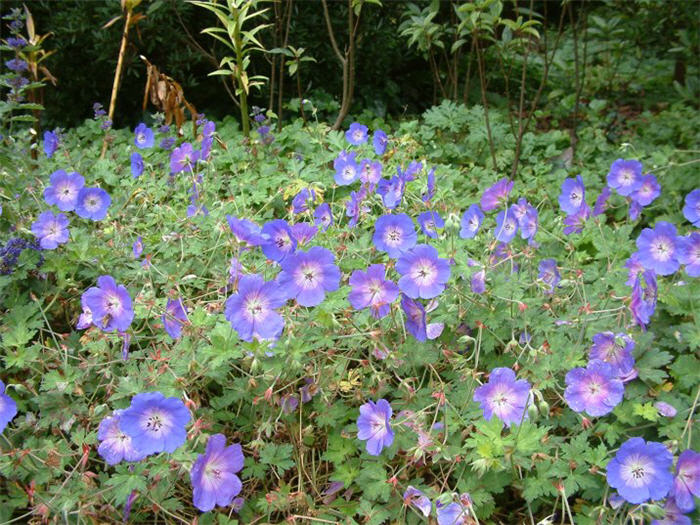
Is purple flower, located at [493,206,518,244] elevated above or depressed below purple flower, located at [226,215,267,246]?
below

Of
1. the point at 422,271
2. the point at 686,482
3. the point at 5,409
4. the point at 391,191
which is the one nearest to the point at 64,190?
the point at 5,409

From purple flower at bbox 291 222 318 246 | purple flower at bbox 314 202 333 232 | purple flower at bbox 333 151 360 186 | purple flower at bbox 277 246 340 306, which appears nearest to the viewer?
purple flower at bbox 277 246 340 306

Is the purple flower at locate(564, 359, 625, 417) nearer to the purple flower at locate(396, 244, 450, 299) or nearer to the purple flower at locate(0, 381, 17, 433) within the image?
the purple flower at locate(396, 244, 450, 299)

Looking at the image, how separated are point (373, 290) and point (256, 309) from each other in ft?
0.98

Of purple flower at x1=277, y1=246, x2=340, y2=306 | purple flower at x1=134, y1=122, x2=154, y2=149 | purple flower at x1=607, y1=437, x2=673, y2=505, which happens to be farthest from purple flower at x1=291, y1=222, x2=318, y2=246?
purple flower at x1=134, y1=122, x2=154, y2=149

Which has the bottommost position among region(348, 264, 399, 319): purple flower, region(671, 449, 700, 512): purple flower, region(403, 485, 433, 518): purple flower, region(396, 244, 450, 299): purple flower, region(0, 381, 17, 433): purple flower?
region(403, 485, 433, 518): purple flower

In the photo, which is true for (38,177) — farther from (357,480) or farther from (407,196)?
(357,480)

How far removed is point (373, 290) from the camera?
1.67 metres

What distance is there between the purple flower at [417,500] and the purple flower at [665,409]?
0.64 meters

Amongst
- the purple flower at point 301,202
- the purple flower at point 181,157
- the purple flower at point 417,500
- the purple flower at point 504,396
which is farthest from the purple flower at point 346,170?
the purple flower at point 417,500

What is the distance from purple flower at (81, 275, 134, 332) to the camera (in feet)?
5.45

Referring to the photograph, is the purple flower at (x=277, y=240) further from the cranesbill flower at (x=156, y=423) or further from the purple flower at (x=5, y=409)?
the purple flower at (x=5, y=409)

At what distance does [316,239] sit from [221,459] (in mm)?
928

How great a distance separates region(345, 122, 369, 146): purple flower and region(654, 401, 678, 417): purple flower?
188 centimetres
